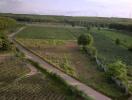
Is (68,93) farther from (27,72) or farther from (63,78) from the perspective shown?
(27,72)

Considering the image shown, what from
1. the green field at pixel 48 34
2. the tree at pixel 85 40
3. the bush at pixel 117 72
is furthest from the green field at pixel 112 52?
the green field at pixel 48 34

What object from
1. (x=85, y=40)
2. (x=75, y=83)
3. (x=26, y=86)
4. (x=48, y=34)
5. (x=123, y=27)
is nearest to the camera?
(x=26, y=86)

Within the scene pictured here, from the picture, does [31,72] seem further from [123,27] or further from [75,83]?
[123,27]

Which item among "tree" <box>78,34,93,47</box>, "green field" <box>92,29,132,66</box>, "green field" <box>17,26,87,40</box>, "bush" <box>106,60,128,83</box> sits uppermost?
"bush" <box>106,60,128,83</box>

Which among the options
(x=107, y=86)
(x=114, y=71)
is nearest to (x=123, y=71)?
(x=114, y=71)

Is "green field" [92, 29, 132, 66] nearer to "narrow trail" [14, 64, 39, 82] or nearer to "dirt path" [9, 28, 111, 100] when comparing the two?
"dirt path" [9, 28, 111, 100]

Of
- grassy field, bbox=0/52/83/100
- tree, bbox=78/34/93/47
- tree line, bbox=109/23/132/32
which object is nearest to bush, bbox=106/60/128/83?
grassy field, bbox=0/52/83/100

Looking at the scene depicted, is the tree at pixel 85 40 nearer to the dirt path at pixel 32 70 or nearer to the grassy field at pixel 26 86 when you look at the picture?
the dirt path at pixel 32 70

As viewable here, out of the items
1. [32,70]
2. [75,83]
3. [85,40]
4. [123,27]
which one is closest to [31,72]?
[32,70]

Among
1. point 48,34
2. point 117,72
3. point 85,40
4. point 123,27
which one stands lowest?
point 123,27
